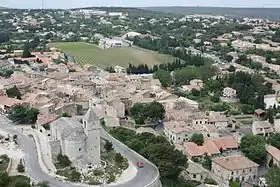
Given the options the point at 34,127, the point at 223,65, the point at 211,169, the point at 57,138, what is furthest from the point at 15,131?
the point at 223,65

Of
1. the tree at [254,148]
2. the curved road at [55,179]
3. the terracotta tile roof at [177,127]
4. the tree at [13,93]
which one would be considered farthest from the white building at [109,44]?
the curved road at [55,179]

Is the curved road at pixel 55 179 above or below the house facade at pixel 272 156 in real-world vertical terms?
above

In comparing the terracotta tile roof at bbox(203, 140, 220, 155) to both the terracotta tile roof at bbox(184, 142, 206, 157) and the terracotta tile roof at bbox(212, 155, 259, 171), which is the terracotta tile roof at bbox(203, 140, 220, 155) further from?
the terracotta tile roof at bbox(212, 155, 259, 171)

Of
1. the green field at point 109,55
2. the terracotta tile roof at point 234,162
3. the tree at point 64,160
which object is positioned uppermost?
the tree at point 64,160

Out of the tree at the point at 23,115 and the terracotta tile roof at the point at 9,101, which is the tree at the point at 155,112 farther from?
the terracotta tile roof at the point at 9,101

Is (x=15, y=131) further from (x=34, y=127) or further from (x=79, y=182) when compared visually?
(x=79, y=182)

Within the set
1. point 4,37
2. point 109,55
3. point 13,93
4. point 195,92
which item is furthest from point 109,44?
point 13,93

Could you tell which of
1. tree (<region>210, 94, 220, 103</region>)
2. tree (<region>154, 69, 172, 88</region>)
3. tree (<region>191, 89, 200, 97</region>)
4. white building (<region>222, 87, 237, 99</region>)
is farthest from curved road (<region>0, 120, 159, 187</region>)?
tree (<region>154, 69, 172, 88</region>)

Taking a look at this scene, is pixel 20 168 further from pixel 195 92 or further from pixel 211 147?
pixel 195 92
